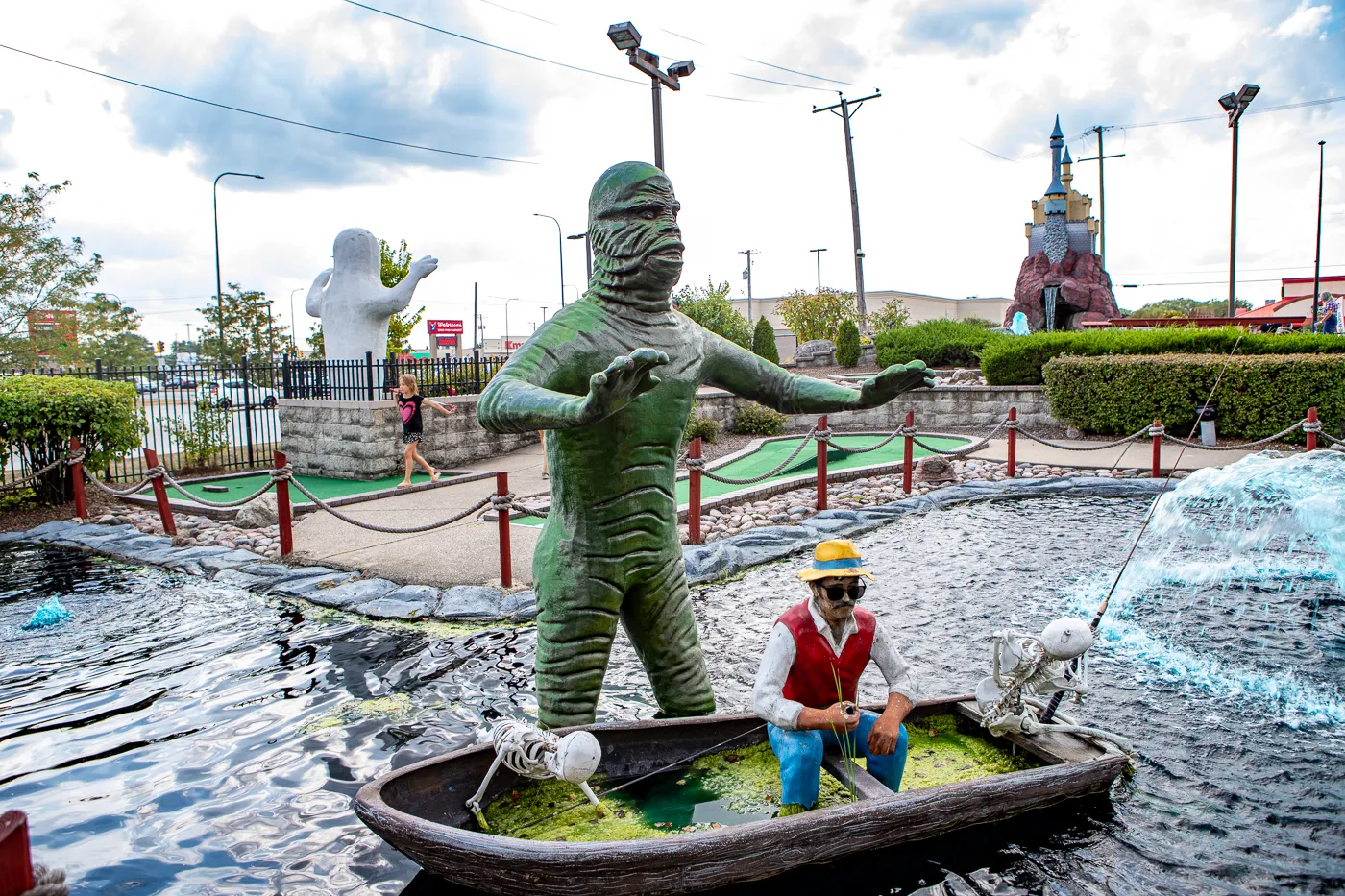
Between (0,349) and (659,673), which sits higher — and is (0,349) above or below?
above

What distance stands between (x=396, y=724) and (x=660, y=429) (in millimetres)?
2525

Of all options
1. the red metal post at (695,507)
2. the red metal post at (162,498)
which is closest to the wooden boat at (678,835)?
the red metal post at (695,507)

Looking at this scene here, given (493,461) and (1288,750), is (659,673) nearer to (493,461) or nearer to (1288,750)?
(1288,750)

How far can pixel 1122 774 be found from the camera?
3.77 meters

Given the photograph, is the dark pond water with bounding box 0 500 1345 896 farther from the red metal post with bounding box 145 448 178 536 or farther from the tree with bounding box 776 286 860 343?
the tree with bounding box 776 286 860 343

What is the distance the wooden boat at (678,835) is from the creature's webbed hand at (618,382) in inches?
48.9

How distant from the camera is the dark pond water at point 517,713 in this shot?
3.20 meters

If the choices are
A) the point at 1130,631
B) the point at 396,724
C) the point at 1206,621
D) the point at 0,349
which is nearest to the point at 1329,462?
the point at 1206,621

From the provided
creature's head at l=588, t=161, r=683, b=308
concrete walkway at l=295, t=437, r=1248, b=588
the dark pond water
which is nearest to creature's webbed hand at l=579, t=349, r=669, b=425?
creature's head at l=588, t=161, r=683, b=308

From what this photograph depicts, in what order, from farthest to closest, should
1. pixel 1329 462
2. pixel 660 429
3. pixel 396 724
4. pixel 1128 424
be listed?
pixel 1128 424 → pixel 1329 462 → pixel 396 724 → pixel 660 429

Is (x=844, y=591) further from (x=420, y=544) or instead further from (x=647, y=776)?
(x=420, y=544)

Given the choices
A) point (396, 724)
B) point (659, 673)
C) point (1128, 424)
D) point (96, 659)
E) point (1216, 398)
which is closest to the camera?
point (659, 673)

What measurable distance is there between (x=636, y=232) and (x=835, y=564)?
51.3 inches

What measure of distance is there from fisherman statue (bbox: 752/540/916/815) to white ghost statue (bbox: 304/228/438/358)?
42.4ft
